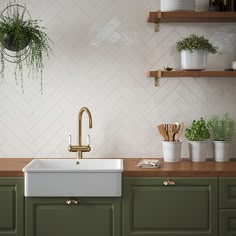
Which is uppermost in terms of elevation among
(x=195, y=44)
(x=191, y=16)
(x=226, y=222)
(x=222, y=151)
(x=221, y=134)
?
(x=191, y=16)

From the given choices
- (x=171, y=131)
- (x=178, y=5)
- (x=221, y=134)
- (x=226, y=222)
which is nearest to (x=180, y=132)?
(x=171, y=131)

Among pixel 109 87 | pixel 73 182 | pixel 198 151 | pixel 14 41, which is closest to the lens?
pixel 73 182

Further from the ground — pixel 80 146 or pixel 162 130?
pixel 162 130

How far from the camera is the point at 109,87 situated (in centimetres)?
386

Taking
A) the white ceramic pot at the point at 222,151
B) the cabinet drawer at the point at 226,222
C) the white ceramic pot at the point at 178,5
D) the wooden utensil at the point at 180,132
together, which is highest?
the white ceramic pot at the point at 178,5

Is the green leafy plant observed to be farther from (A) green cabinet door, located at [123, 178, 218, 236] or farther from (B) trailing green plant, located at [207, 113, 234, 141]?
(A) green cabinet door, located at [123, 178, 218, 236]

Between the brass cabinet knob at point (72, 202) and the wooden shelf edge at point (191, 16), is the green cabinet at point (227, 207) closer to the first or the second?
the brass cabinet knob at point (72, 202)

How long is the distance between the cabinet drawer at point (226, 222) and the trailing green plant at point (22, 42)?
161 centimetres

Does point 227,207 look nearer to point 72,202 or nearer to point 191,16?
point 72,202

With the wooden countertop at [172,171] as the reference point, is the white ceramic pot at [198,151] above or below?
above

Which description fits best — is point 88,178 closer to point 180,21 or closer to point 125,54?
point 125,54

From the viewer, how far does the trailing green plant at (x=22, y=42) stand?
3514 millimetres

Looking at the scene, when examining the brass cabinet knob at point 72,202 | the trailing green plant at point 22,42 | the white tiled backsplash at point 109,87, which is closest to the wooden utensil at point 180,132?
the white tiled backsplash at point 109,87

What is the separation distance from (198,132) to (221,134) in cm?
19
